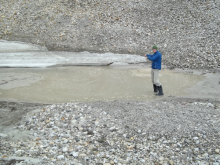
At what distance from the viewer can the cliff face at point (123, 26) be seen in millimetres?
10961

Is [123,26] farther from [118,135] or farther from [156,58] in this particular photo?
[118,135]

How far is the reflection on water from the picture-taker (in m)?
7.28

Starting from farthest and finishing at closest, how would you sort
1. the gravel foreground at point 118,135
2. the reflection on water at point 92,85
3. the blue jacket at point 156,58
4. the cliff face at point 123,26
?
1. the cliff face at point 123,26
2. the reflection on water at point 92,85
3. the blue jacket at point 156,58
4. the gravel foreground at point 118,135

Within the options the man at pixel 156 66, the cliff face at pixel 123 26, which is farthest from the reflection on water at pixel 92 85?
the cliff face at pixel 123 26

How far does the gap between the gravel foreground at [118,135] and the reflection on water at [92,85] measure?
1095 mm

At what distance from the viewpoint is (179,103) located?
6.42 metres

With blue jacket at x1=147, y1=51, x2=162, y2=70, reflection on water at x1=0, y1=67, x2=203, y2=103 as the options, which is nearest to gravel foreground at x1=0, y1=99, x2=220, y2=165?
reflection on water at x1=0, y1=67, x2=203, y2=103

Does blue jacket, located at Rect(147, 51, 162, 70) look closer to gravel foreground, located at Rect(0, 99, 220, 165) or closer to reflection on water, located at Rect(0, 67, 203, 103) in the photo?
reflection on water, located at Rect(0, 67, 203, 103)

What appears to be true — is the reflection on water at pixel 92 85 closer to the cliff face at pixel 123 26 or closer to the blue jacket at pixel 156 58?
the blue jacket at pixel 156 58

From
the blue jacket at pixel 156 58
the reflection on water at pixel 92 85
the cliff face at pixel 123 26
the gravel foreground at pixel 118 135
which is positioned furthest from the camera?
the cliff face at pixel 123 26

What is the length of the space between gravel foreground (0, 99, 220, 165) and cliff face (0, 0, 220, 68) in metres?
5.17

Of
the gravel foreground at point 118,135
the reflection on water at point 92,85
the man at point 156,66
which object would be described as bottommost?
the gravel foreground at point 118,135

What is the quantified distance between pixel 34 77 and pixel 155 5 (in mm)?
9028

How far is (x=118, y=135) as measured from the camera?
4.90 metres
